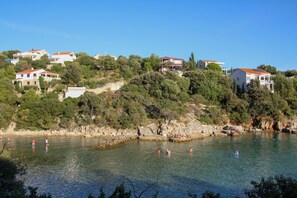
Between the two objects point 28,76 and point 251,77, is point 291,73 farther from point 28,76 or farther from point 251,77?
point 28,76

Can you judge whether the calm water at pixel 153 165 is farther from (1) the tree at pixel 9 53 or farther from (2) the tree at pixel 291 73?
(1) the tree at pixel 9 53

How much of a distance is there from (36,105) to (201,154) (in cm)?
3413

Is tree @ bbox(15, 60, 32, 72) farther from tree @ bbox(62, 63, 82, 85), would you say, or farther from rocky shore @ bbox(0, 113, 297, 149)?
rocky shore @ bbox(0, 113, 297, 149)

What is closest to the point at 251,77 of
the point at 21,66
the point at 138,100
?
the point at 138,100

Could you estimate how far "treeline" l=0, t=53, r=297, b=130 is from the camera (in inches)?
2056

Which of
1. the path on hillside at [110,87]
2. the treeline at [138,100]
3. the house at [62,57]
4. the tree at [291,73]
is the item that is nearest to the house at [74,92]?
the treeline at [138,100]

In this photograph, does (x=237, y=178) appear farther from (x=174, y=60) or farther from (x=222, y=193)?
(x=174, y=60)

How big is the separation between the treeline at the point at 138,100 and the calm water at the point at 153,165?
8927 mm

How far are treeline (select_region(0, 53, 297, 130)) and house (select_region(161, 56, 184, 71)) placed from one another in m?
8.40

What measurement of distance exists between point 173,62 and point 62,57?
38.3 metres

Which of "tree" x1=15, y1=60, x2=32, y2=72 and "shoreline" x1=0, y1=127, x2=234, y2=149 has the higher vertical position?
"tree" x1=15, y1=60, x2=32, y2=72

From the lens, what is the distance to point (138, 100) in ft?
188

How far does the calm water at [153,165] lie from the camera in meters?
23.4

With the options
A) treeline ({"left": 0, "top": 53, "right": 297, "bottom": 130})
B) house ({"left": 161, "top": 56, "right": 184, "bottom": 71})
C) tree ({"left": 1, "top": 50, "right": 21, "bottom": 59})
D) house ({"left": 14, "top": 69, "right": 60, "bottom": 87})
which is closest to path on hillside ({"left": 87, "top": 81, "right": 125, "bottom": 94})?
treeline ({"left": 0, "top": 53, "right": 297, "bottom": 130})
